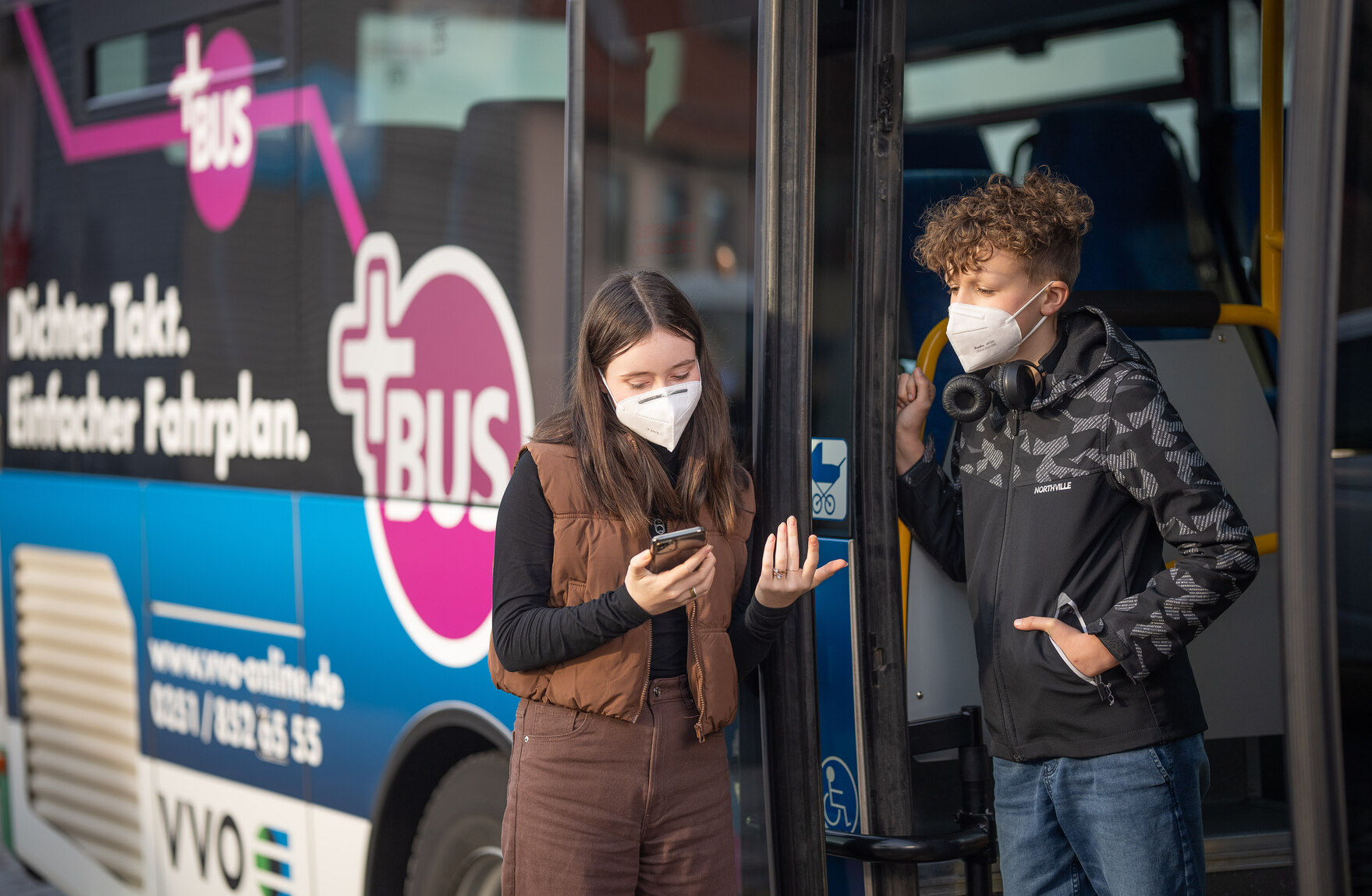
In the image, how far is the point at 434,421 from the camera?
10.5 ft

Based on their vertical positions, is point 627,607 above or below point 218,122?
below

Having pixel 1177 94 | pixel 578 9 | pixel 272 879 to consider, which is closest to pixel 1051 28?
pixel 1177 94

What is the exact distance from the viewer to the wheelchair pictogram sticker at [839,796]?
256 cm

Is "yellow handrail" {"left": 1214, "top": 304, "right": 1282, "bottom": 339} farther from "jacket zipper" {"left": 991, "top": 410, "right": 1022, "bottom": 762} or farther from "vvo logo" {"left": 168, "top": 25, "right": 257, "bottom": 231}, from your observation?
"vvo logo" {"left": 168, "top": 25, "right": 257, "bottom": 231}

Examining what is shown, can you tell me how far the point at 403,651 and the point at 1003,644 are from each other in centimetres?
161

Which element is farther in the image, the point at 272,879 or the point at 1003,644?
the point at 272,879

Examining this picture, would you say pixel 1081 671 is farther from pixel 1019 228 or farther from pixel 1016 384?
pixel 1019 228

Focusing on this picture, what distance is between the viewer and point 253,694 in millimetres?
3740

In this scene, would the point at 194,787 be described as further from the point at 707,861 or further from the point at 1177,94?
the point at 1177,94

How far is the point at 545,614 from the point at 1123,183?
101 inches

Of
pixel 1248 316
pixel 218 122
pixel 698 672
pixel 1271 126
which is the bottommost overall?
pixel 698 672

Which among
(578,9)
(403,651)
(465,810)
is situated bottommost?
(465,810)

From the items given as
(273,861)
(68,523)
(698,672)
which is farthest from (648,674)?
(68,523)

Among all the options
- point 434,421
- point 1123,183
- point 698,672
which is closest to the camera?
point 698,672
